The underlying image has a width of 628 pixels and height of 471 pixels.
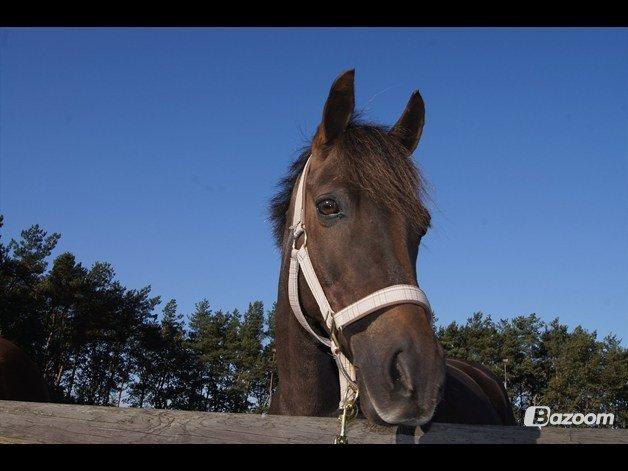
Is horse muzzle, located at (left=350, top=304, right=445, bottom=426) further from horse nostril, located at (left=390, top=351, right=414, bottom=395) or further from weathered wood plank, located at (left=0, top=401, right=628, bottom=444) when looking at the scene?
weathered wood plank, located at (left=0, top=401, right=628, bottom=444)

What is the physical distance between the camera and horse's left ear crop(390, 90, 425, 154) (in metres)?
4.10

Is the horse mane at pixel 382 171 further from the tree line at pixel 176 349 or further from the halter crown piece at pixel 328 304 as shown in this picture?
the tree line at pixel 176 349

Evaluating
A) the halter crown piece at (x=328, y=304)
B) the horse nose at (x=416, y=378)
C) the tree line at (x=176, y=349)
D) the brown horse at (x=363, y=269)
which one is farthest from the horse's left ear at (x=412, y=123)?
the tree line at (x=176, y=349)

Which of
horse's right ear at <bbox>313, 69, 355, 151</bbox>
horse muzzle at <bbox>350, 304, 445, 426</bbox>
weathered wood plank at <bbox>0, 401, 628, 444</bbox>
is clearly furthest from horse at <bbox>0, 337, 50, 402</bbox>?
horse muzzle at <bbox>350, 304, 445, 426</bbox>

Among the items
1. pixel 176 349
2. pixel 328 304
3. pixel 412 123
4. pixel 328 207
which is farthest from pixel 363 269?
pixel 176 349

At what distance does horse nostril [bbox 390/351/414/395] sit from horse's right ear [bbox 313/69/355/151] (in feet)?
5.69

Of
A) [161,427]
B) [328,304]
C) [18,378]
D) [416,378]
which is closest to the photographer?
[416,378]

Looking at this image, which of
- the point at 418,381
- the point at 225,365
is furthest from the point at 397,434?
the point at 225,365

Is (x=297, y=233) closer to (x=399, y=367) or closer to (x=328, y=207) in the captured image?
(x=328, y=207)

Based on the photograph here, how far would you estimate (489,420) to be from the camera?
5.66 meters

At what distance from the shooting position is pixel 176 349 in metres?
55.9

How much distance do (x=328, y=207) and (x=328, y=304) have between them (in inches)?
24.5
